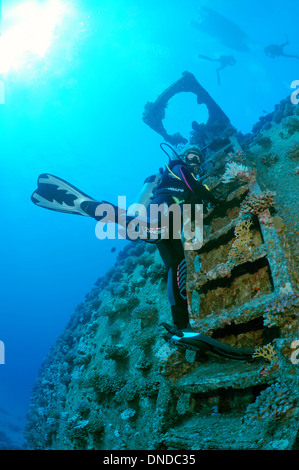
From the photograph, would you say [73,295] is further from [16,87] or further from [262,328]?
[262,328]

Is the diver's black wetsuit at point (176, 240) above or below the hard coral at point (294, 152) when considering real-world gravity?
below

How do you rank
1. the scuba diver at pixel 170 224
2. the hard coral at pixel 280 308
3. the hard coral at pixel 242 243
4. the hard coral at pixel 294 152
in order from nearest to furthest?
1. the hard coral at pixel 280 308
2. the scuba diver at pixel 170 224
3. the hard coral at pixel 242 243
4. the hard coral at pixel 294 152

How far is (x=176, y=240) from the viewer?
470 cm

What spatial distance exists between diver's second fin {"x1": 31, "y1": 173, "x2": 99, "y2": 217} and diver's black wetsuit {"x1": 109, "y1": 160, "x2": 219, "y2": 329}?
3.17ft

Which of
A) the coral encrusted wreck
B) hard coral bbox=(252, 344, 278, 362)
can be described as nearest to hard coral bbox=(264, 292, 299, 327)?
the coral encrusted wreck

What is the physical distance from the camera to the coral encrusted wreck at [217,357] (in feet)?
10.1

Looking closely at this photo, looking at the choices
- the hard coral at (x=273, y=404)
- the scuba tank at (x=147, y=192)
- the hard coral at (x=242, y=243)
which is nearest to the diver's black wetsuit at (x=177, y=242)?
the scuba tank at (x=147, y=192)

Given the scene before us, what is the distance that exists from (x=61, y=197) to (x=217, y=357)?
167 inches

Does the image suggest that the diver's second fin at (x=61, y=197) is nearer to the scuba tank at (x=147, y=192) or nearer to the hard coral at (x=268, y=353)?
the scuba tank at (x=147, y=192)

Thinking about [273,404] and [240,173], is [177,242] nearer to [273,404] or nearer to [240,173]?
[240,173]

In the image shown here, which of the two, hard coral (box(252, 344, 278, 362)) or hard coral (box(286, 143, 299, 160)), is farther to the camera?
hard coral (box(286, 143, 299, 160))

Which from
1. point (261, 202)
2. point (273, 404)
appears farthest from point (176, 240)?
point (273, 404)

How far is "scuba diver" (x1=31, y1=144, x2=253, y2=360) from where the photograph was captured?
12.4ft

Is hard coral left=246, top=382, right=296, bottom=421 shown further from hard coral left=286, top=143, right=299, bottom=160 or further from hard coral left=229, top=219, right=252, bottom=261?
hard coral left=286, top=143, right=299, bottom=160
